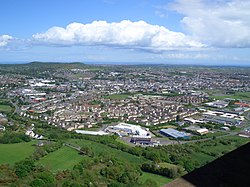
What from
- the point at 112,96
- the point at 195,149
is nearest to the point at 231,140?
the point at 195,149

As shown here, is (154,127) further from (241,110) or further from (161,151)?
(241,110)

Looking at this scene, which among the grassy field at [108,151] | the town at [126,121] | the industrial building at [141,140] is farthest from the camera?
the industrial building at [141,140]

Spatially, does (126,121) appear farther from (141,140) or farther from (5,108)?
(5,108)

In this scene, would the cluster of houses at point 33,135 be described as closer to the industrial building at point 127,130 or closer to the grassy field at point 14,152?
the grassy field at point 14,152

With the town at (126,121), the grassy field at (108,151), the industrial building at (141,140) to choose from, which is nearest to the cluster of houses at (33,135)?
the town at (126,121)

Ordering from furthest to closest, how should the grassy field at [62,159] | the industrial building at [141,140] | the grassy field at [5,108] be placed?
the grassy field at [5,108] → the industrial building at [141,140] → the grassy field at [62,159]

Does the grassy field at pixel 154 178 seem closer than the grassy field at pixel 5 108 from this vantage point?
Yes

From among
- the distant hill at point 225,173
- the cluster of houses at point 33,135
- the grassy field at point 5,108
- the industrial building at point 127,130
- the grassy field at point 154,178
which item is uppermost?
the distant hill at point 225,173
